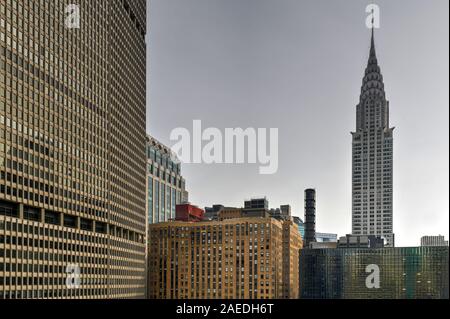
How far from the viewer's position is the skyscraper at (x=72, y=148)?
30656 mm

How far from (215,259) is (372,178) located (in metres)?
32.1

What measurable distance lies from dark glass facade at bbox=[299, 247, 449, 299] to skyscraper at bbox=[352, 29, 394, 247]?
12374 millimetres

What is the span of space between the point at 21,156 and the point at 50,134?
12.0 ft

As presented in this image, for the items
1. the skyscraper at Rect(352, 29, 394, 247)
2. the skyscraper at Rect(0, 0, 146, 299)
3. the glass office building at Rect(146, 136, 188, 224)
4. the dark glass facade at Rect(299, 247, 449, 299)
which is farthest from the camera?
the skyscraper at Rect(352, 29, 394, 247)

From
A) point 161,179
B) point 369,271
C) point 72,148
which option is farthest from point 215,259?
point 72,148

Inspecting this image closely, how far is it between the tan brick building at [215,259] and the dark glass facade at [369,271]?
23.2ft

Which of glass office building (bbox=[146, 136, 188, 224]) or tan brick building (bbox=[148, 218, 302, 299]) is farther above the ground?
glass office building (bbox=[146, 136, 188, 224])

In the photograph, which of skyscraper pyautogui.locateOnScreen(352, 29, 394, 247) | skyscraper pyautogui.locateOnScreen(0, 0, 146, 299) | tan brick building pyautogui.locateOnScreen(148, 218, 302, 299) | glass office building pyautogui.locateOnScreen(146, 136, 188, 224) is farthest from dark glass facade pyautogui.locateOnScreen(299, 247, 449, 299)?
skyscraper pyautogui.locateOnScreen(0, 0, 146, 299)

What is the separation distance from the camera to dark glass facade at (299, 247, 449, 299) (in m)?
58.7

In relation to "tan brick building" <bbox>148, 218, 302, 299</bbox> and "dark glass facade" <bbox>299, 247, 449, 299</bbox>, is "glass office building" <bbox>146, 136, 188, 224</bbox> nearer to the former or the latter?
"tan brick building" <bbox>148, 218, 302, 299</bbox>

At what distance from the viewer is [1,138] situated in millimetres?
29438

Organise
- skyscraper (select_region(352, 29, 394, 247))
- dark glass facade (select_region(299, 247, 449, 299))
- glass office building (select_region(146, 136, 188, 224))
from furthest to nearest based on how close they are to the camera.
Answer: skyscraper (select_region(352, 29, 394, 247)) → dark glass facade (select_region(299, 247, 449, 299)) → glass office building (select_region(146, 136, 188, 224))

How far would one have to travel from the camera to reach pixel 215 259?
57062 mm

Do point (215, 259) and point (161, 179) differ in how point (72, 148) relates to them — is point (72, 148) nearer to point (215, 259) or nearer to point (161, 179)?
point (161, 179)
